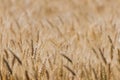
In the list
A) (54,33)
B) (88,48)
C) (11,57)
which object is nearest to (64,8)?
(54,33)

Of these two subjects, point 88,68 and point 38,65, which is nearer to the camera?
point 38,65

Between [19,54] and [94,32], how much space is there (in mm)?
642

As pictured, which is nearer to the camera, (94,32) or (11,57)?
(11,57)

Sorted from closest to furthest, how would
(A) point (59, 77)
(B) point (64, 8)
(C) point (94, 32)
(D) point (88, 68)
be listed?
(A) point (59, 77) → (D) point (88, 68) → (C) point (94, 32) → (B) point (64, 8)

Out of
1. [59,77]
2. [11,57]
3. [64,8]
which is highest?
[64,8]

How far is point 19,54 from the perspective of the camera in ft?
6.68

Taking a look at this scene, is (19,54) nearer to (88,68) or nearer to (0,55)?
(0,55)

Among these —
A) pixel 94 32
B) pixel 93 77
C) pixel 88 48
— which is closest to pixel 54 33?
pixel 94 32

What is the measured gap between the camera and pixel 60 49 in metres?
2.13

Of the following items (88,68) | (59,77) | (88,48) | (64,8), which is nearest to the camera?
(59,77)

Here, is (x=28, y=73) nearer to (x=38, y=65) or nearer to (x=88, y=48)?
(x=38, y=65)

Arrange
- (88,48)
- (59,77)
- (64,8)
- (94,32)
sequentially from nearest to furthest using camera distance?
(59,77), (88,48), (94,32), (64,8)

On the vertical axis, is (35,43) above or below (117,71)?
above

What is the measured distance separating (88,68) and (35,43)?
0.76ft
